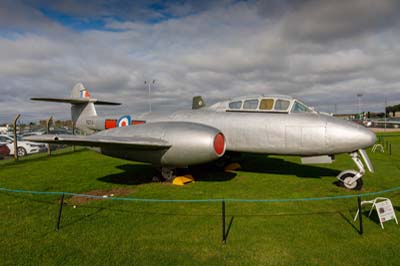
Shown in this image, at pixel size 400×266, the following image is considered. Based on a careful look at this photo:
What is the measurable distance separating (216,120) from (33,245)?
18.4 feet

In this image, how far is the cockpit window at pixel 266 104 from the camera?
311 inches

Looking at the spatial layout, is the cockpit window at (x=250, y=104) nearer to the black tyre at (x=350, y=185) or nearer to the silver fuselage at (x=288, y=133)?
the silver fuselage at (x=288, y=133)

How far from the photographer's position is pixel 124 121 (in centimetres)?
1050

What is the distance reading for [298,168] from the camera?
1087 cm

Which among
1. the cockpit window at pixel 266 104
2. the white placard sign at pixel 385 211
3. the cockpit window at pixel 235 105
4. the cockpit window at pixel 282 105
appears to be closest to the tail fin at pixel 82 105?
the cockpit window at pixel 235 105

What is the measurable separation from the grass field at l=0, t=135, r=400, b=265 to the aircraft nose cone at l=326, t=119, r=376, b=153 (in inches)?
49.1

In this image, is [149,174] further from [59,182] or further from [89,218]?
[89,218]

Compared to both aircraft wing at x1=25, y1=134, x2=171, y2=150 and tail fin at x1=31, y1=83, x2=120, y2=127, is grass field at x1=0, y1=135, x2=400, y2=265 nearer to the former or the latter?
aircraft wing at x1=25, y1=134, x2=171, y2=150

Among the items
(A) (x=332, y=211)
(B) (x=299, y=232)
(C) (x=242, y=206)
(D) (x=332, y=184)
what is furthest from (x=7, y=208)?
(D) (x=332, y=184)

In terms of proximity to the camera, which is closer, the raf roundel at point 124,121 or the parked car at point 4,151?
the raf roundel at point 124,121

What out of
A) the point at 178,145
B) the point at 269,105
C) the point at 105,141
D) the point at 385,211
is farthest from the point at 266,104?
the point at 105,141

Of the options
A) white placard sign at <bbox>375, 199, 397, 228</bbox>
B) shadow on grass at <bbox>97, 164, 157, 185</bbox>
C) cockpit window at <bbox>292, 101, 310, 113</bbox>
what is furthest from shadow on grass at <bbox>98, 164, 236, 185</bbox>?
white placard sign at <bbox>375, 199, 397, 228</bbox>

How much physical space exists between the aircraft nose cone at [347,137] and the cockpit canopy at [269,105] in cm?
99

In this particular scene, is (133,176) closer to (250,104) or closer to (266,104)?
(250,104)
